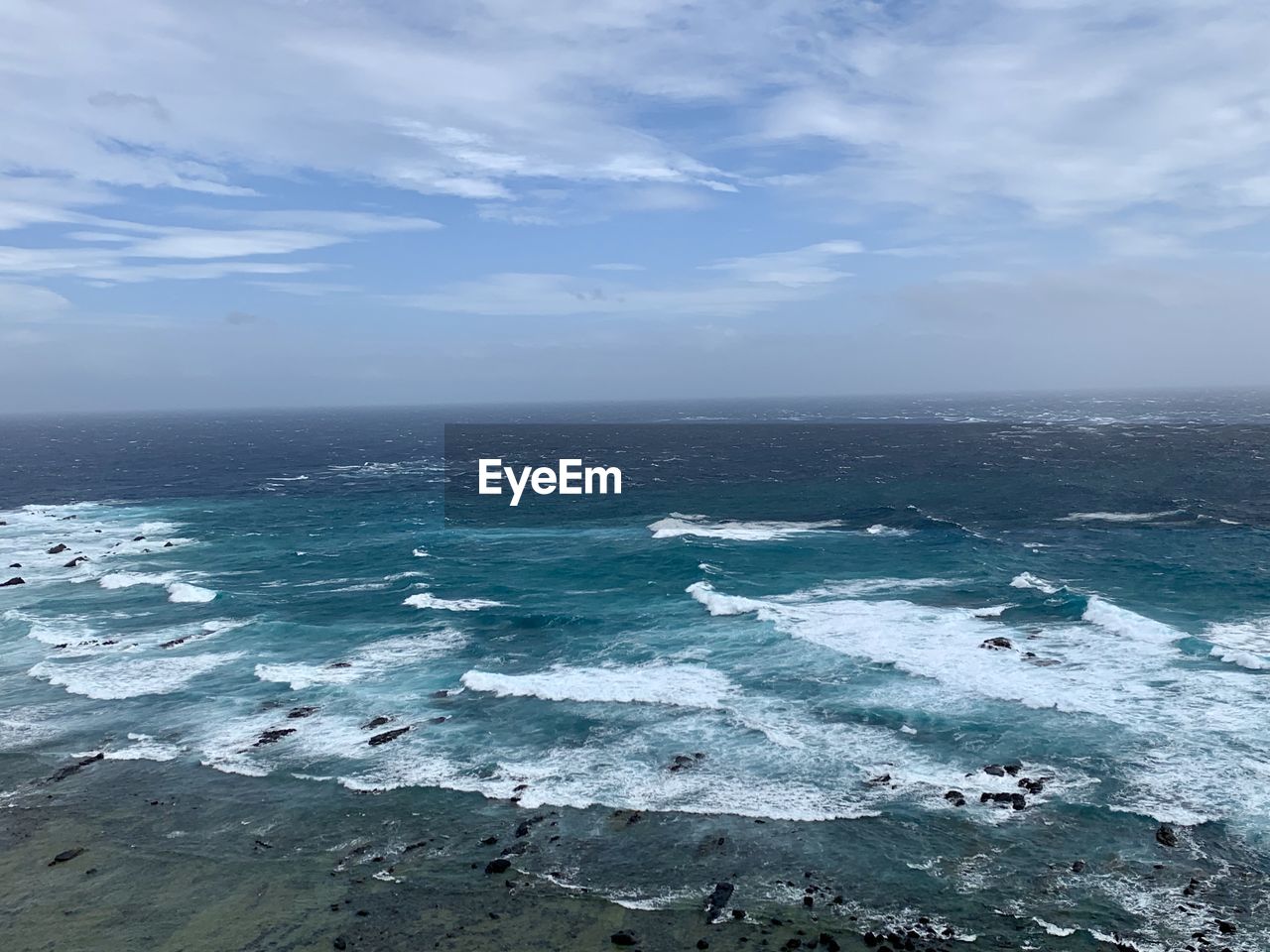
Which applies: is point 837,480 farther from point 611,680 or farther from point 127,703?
point 127,703

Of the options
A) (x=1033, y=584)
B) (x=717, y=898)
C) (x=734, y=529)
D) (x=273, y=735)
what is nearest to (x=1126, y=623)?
(x=1033, y=584)

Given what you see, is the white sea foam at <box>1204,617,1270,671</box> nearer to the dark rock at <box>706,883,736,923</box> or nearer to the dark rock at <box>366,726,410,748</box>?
the dark rock at <box>706,883,736,923</box>

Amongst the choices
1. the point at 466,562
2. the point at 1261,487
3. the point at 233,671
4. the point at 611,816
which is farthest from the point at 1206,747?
the point at 1261,487

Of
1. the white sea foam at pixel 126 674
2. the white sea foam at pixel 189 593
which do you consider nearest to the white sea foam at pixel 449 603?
Result: the white sea foam at pixel 126 674

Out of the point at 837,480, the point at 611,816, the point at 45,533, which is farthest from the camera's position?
the point at 837,480

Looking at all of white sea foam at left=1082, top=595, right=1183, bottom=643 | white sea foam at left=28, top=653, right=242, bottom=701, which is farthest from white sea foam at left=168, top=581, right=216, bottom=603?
white sea foam at left=1082, top=595, right=1183, bottom=643

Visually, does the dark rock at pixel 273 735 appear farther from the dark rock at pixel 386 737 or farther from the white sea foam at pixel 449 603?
the white sea foam at pixel 449 603

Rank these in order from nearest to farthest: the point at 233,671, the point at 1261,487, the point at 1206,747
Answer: the point at 1206,747, the point at 233,671, the point at 1261,487

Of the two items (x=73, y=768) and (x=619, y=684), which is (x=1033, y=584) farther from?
(x=73, y=768)
